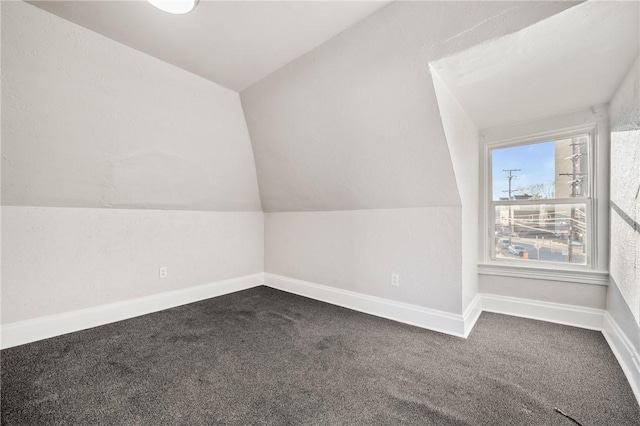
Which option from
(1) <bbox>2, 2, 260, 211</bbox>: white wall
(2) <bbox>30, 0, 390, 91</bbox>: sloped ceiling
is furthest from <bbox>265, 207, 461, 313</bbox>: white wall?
(2) <bbox>30, 0, 390, 91</bbox>: sloped ceiling

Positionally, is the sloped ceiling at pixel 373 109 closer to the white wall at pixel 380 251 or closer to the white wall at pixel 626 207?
the white wall at pixel 380 251

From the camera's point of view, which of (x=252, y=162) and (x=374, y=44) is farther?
(x=252, y=162)

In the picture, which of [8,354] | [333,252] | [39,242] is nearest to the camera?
[8,354]

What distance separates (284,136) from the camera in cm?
281

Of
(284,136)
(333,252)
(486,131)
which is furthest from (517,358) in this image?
(284,136)

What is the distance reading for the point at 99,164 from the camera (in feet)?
7.70

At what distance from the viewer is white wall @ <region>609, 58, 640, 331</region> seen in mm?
1630

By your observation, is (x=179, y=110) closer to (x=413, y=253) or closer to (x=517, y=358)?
(x=413, y=253)

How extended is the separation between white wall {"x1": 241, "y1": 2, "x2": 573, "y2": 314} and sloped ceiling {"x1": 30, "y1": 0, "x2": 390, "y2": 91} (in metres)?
0.15

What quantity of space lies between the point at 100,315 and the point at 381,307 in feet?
8.98

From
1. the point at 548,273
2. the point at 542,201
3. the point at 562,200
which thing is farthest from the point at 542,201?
the point at 548,273

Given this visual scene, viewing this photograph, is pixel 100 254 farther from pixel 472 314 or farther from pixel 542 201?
pixel 542 201

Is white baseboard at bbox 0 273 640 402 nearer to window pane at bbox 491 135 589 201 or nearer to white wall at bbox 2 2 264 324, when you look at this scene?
white wall at bbox 2 2 264 324

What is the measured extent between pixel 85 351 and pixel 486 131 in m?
4.25
